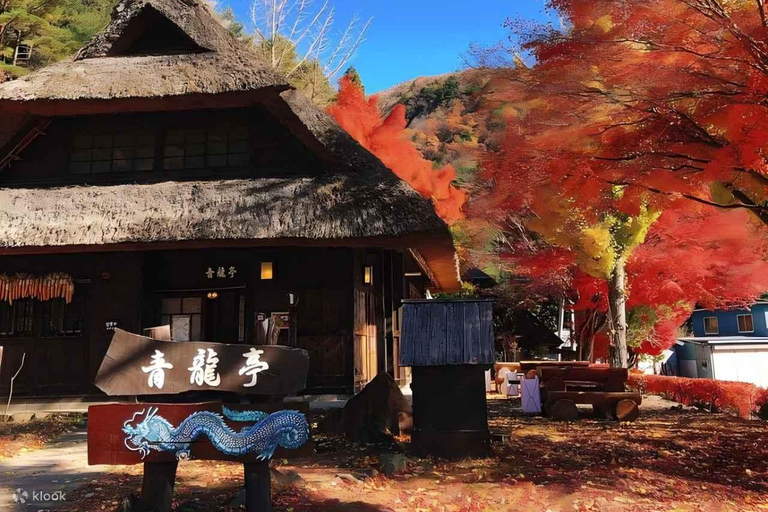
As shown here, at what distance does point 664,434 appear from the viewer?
33.4 ft

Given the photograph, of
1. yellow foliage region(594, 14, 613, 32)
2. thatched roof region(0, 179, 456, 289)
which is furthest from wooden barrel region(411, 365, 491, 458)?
yellow foliage region(594, 14, 613, 32)

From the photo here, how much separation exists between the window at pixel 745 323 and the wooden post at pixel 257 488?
36.1m

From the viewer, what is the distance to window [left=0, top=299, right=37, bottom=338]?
11.4 meters

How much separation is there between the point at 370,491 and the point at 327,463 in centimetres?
162

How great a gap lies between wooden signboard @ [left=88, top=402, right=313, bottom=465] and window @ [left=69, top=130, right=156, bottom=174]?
329 inches

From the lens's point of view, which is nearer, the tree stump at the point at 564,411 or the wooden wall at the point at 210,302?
the wooden wall at the point at 210,302

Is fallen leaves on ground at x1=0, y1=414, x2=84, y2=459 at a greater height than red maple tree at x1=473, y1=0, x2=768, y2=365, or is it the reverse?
red maple tree at x1=473, y1=0, x2=768, y2=365

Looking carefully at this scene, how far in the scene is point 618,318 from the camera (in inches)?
675

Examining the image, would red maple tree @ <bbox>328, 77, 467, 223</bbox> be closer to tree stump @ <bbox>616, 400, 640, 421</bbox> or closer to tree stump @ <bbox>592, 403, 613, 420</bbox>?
tree stump @ <bbox>592, 403, 613, 420</bbox>

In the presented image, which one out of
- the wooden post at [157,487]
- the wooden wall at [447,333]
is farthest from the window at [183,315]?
the wooden post at [157,487]

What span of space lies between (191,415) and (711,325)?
38.3m

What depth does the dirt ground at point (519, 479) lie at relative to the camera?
19.0 ft

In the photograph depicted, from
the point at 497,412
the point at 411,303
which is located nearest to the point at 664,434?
the point at 497,412

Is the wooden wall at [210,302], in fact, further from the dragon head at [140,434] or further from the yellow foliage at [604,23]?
the dragon head at [140,434]
